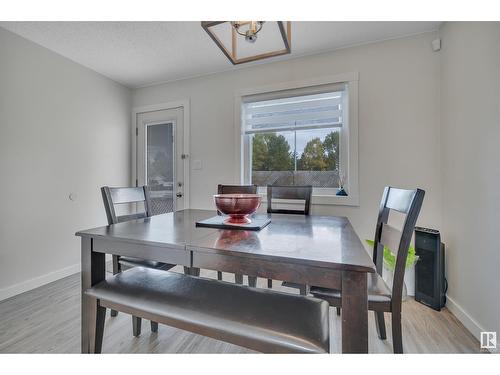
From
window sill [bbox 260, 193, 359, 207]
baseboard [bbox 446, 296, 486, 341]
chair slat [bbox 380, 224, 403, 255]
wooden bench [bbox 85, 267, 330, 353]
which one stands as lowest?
baseboard [bbox 446, 296, 486, 341]

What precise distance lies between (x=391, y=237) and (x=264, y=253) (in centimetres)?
72

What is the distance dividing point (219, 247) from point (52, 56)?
116 inches

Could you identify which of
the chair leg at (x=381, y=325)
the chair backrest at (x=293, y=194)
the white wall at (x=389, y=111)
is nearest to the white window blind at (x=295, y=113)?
the white wall at (x=389, y=111)

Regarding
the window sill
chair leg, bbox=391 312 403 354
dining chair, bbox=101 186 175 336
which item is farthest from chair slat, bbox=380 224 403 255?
dining chair, bbox=101 186 175 336

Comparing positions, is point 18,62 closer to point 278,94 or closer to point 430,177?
point 278,94

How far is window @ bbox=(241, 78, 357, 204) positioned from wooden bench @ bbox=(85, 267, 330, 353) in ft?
5.49

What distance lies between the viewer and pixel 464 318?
169cm

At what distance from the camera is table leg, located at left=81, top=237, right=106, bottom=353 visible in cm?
114

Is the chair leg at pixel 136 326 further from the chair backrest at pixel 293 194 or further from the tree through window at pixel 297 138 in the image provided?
the tree through window at pixel 297 138

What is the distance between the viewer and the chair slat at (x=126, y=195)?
1700mm

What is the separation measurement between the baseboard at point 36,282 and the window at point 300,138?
2.18 metres

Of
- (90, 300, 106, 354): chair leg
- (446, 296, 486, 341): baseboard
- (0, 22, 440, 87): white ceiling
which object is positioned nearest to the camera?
(90, 300, 106, 354): chair leg

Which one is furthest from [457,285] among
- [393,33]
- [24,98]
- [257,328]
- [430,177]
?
[24,98]

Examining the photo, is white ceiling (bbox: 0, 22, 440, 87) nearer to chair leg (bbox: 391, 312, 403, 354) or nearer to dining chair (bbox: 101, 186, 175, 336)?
dining chair (bbox: 101, 186, 175, 336)
